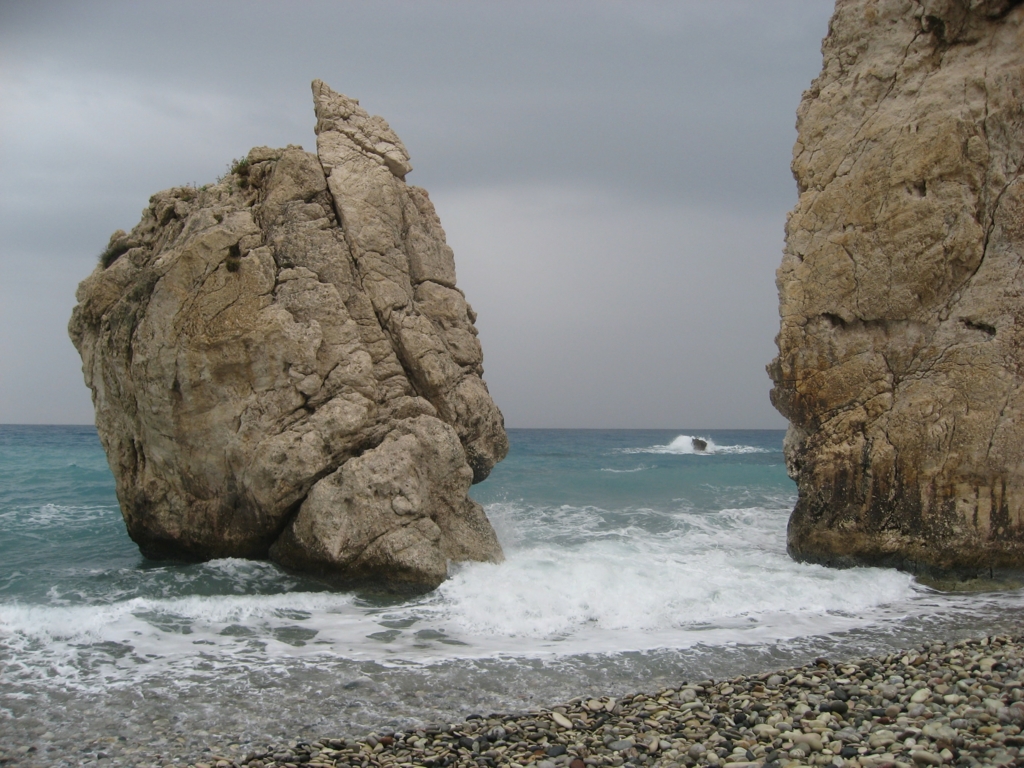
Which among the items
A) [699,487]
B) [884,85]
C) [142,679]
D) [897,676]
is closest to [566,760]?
[897,676]

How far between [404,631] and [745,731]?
4.66m

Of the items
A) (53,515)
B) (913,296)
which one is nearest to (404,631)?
(913,296)

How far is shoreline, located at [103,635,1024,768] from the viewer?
226 inches

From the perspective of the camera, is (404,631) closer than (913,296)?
Yes

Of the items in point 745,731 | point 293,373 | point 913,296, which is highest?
point 913,296

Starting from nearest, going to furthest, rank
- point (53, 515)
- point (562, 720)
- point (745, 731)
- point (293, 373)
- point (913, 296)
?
point (745, 731) → point (562, 720) → point (293, 373) → point (913, 296) → point (53, 515)

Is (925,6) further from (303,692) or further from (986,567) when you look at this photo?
(303,692)

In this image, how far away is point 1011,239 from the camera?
11711 mm

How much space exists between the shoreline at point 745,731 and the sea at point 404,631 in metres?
0.42

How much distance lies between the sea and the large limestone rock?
0.81 metres

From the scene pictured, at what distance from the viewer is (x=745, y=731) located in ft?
20.5

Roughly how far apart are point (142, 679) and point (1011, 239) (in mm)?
13658

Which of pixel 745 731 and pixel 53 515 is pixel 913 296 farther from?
pixel 53 515

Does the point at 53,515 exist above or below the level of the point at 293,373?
→ below
